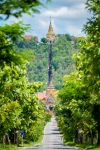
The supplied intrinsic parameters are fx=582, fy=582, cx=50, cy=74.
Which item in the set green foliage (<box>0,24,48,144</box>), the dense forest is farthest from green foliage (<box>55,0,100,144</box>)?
green foliage (<box>0,24,48,144</box>)

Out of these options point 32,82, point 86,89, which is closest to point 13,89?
point 86,89

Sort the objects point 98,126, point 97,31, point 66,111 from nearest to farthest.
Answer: point 97,31, point 98,126, point 66,111

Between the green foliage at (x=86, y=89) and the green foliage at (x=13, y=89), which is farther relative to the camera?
the green foliage at (x=86, y=89)

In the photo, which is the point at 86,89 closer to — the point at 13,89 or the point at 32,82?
the point at 13,89

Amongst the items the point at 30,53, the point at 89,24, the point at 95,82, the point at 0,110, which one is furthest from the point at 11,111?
the point at 30,53

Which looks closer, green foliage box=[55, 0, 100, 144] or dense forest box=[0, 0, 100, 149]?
dense forest box=[0, 0, 100, 149]

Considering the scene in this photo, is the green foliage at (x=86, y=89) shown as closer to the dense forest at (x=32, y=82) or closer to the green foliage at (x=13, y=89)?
the dense forest at (x=32, y=82)

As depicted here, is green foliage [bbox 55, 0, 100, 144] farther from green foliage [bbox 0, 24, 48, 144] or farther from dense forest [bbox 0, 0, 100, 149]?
green foliage [bbox 0, 24, 48, 144]

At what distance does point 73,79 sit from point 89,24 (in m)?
37.7

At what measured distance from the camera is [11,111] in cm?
4825

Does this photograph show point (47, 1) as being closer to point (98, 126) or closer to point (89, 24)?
point (89, 24)

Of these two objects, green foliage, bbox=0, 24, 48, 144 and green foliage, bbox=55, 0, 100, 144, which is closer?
green foliage, bbox=0, 24, 48, 144

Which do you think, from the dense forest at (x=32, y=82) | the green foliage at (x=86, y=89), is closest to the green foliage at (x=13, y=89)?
the dense forest at (x=32, y=82)

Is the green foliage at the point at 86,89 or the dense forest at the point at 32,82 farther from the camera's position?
the green foliage at the point at 86,89
